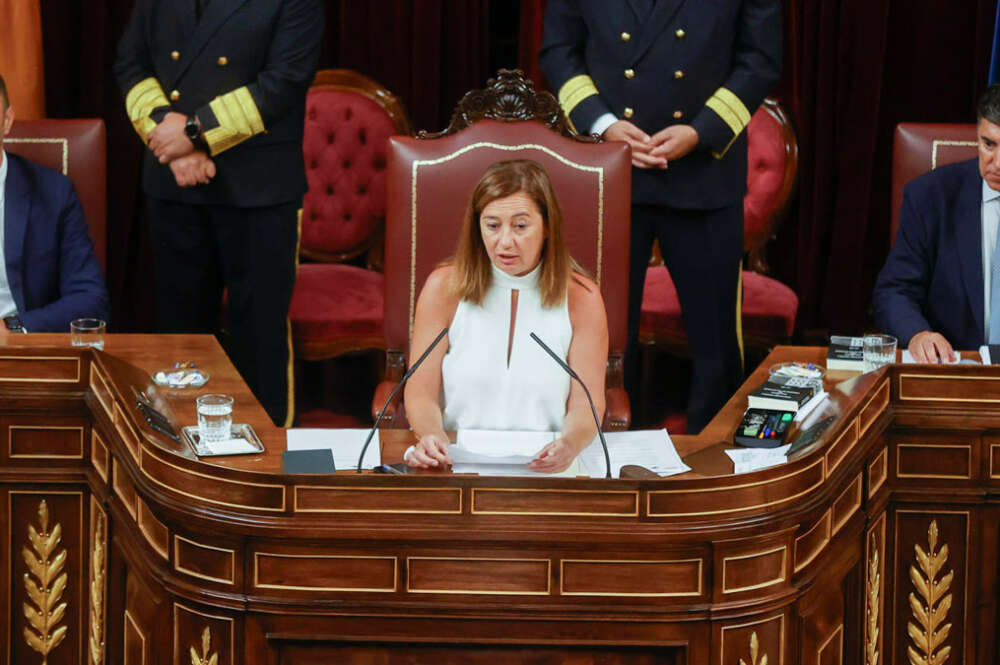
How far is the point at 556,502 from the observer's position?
7.89 feet

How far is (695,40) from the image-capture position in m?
3.73

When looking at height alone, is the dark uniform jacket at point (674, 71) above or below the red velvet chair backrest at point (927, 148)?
above

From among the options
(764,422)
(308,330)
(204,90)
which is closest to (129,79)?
(204,90)

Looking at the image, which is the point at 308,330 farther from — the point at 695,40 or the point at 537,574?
the point at 537,574

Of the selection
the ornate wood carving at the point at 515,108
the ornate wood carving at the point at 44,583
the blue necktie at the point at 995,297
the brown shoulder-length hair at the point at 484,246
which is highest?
the ornate wood carving at the point at 515,108

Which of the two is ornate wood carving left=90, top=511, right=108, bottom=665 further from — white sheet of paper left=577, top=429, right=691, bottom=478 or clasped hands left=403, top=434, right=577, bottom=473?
white sheet of paper left=577, top=429, right=691, bottom=478

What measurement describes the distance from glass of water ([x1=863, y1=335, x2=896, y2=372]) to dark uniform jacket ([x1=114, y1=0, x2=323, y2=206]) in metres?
1.58

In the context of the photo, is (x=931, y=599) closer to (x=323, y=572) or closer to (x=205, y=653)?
(x=323, y=572)

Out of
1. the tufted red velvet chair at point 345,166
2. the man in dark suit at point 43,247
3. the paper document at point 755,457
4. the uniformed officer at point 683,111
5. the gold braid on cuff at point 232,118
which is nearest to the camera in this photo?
the paper document at point 755,457

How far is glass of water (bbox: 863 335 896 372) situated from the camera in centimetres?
309

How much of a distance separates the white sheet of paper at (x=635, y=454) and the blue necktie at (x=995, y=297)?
3.26ft

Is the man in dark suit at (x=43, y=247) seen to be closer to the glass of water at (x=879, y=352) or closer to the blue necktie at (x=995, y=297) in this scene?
the glass of water at (x=879, y=352)

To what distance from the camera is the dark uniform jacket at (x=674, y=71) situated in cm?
372

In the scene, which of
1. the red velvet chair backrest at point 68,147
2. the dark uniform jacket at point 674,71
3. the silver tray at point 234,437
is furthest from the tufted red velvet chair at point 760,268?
the silver tray at point 234,437
